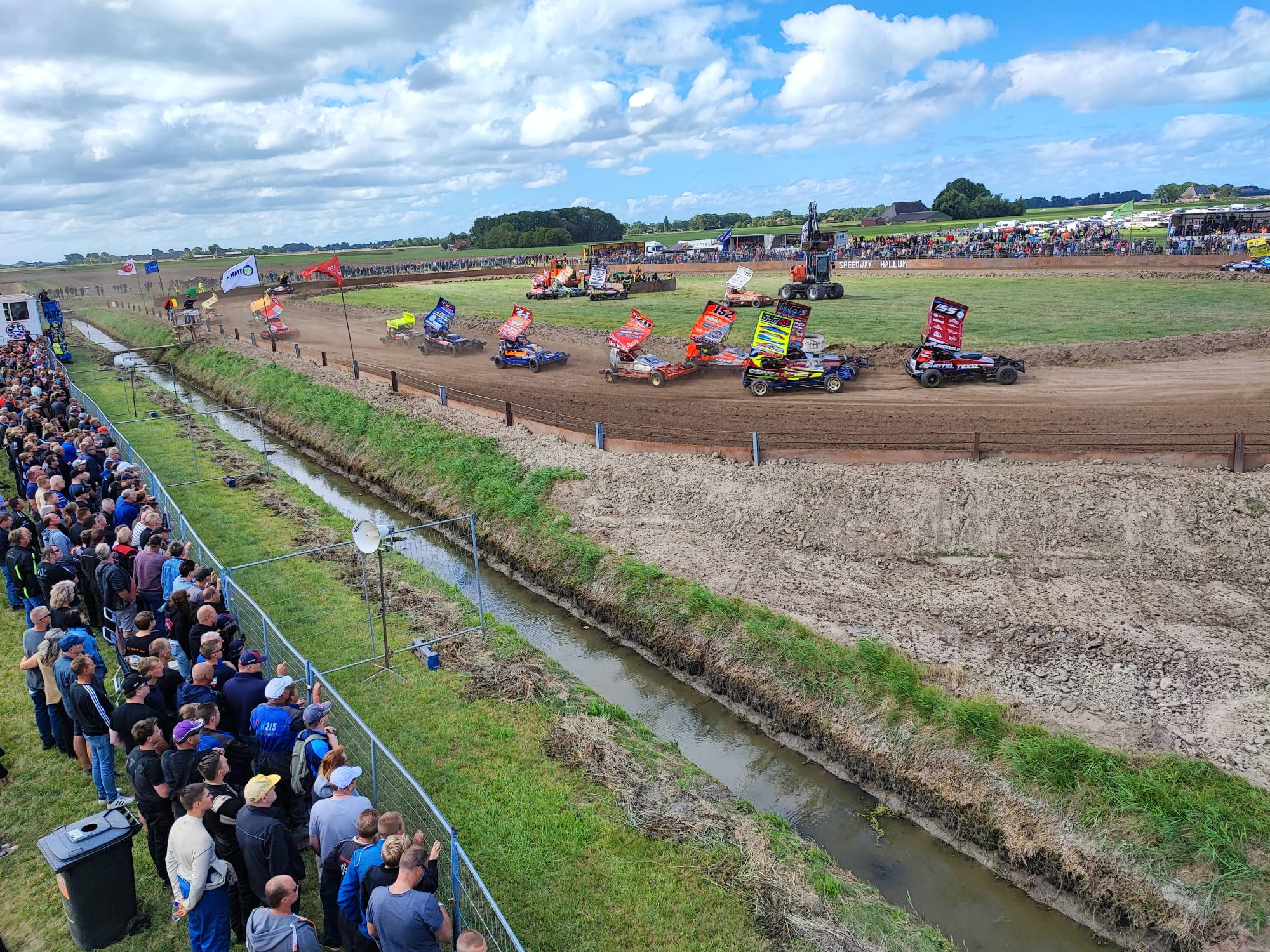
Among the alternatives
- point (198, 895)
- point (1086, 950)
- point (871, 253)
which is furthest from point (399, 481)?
point (871, 253)

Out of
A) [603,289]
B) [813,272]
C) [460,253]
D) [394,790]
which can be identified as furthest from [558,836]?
[460,253]

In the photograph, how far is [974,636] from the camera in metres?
13.2

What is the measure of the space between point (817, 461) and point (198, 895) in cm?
1648

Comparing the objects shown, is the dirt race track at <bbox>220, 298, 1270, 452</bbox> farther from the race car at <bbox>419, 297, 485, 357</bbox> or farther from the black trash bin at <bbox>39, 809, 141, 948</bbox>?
the black trash bin at <bbox>39, 809, 141, 948</bbox>

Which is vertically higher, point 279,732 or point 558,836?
point 279,732

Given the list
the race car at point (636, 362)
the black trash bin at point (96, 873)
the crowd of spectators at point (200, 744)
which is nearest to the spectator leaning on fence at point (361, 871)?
the crowd of spectators at point (200, 744)

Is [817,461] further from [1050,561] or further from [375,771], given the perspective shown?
[375,771]

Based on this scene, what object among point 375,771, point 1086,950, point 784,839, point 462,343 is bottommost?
point 1086,950

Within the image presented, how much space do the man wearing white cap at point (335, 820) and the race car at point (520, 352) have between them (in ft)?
97.4

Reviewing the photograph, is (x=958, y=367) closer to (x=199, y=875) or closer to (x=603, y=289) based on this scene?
(x=199, y=875)

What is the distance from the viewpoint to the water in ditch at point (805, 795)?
8.86 m

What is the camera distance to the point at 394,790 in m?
8.93

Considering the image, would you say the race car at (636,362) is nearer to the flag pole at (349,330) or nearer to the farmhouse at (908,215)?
the flag pole at (349,330)

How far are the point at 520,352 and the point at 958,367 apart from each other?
17974 millimetres
